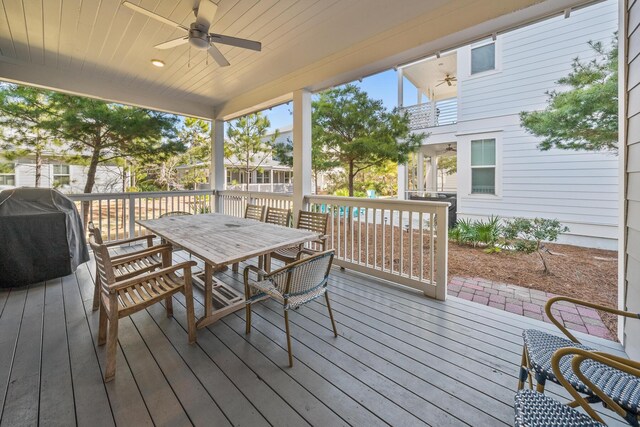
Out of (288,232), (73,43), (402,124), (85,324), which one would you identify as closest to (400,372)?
(288,232)

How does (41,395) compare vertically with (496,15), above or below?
below

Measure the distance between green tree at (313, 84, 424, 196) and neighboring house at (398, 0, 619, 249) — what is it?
1.33 meters

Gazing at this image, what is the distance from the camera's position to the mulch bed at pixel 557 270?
3223 mm

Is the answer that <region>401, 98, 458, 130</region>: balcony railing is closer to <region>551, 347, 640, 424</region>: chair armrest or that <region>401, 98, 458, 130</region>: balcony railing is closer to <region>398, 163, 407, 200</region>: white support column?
<region>398, 163, 407, 200</region>: white support column

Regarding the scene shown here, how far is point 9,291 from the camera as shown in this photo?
2.98 m

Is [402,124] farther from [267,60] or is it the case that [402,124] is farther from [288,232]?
[288,232]

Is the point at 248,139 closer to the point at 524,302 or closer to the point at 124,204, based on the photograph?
the point at 124,204

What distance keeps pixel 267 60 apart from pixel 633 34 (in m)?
3.43

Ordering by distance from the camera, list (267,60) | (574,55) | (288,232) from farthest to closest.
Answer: (574,55), (267,60), (288,232)

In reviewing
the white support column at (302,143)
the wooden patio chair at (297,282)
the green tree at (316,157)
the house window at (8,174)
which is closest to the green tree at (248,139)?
the green tree at (316,157)

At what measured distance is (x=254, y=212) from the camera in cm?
402

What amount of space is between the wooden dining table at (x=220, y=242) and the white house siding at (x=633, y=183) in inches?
87.9

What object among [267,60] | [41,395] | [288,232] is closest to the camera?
[41,395]

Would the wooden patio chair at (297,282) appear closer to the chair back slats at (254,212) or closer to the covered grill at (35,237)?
the chair back slats at (254,212)
